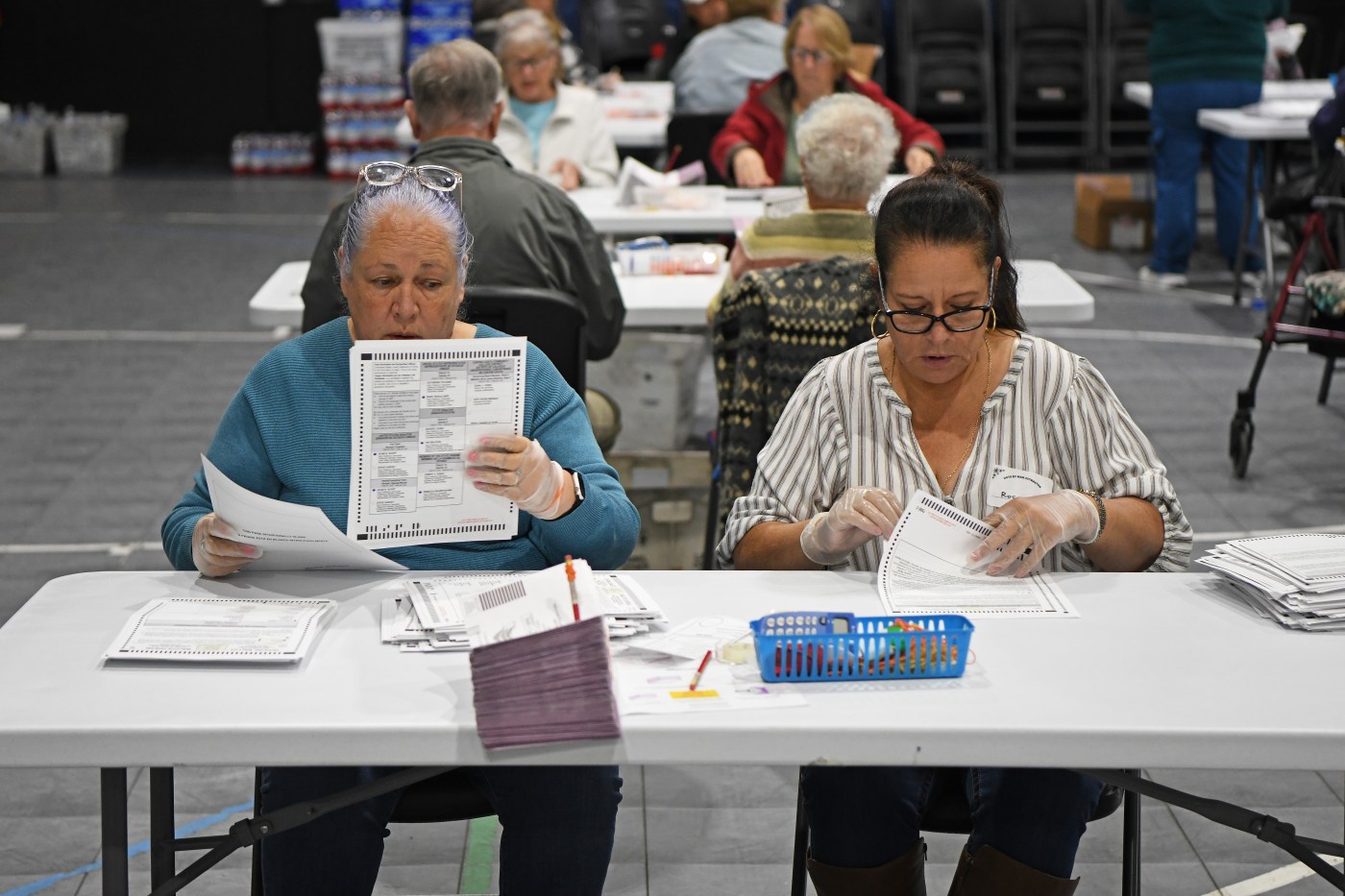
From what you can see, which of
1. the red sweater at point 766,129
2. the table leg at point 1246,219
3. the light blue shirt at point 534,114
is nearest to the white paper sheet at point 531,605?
the red sweater at point 766,129

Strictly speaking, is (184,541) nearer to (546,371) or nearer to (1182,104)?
(546,371)

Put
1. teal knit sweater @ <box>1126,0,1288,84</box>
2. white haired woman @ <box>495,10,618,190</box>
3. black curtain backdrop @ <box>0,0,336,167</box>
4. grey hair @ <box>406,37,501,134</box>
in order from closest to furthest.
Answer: grey hair @ <box>406,37,501,134</box> → white haired woman @ <box>495,10,618,190</box> → teal knit sweater @ <box>1126,0,1288,84</box> → black curtain backdrop @ <box>0,0,336,167</box>

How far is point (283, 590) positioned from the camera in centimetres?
225

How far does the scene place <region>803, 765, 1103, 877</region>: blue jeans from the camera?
2188 millimetres

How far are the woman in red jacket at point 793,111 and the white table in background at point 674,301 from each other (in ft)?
4.94

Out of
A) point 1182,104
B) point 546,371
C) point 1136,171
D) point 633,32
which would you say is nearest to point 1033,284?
point 546,371

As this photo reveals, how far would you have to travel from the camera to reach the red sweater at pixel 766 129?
6.04m

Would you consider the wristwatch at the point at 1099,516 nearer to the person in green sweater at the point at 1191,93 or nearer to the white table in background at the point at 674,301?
the white table in background at the point at 674,301

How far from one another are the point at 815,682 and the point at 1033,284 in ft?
8.75

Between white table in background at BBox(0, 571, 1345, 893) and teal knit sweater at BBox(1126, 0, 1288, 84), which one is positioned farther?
teal knit sweater at BBox(1126, 0, 1288, 84)

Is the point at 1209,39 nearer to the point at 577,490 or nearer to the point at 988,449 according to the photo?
the point at 988,449

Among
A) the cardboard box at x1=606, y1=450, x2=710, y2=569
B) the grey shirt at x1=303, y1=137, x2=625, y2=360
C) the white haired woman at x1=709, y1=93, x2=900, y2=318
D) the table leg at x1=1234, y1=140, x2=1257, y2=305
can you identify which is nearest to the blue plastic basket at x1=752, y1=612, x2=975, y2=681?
the white haired woman at x1=709, y1=93, x2=900, y2=318

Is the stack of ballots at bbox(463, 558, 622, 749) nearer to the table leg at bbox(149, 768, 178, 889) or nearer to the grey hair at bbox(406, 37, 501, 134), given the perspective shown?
the table leg at bbox(149, 768, 178, 889)

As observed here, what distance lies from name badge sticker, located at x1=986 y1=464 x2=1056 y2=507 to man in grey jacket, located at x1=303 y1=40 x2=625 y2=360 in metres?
1.70
